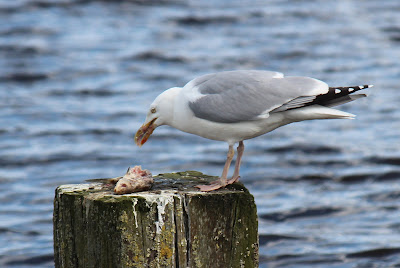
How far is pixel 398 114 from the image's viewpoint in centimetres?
1220

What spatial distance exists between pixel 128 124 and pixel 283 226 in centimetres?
412

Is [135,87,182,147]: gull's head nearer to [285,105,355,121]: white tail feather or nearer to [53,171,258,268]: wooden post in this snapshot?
[53,171,258,268]: wooden post

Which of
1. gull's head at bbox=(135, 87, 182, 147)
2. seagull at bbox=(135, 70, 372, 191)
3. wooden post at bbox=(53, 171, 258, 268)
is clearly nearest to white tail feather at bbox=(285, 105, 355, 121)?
seagull at bbox=(135, 70, 372, 191)

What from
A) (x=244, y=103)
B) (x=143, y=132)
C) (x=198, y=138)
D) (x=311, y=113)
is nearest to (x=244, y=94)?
(x=244, y=103)

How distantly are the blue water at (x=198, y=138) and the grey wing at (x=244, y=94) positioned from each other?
324 centimetres

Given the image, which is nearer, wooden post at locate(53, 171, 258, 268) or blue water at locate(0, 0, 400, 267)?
wooden post at locate(53, 171, 258, 268)

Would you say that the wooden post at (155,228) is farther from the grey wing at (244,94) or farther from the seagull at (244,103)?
the grey wing at (244,94)

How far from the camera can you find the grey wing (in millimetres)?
4406

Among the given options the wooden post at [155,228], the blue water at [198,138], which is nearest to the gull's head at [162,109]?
the wooden post at [155,228]

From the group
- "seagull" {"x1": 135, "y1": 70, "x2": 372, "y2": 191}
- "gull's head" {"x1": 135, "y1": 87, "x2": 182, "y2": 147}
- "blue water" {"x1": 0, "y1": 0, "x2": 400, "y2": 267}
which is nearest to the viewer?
"seagull" {"x1": 135, "y1": 70, "x2": 372, "y2": 191}

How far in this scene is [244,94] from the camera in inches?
176

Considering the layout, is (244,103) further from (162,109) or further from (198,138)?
(198,138)

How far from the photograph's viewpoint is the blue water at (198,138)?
26.8 ft

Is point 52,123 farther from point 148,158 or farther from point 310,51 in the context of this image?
point 310,51
